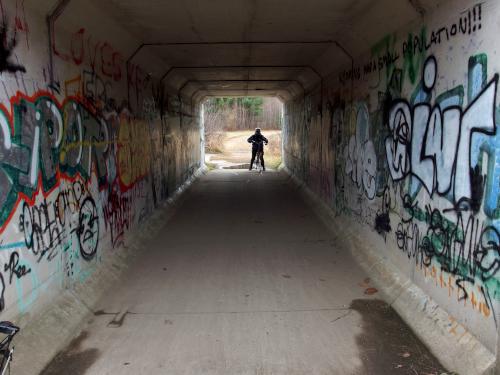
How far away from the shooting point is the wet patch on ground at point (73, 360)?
392 centimetres

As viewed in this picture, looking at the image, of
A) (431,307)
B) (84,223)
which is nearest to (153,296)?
(84,223)

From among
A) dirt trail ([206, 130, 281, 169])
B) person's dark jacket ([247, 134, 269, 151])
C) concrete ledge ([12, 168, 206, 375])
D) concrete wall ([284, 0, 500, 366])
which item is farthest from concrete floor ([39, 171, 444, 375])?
dirt trail ([206, 130, 281, 169])

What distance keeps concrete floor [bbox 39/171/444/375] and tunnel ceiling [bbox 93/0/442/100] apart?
3384mm

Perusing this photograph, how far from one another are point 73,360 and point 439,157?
3.96 metres

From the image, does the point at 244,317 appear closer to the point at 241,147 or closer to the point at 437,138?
the point at 437,138

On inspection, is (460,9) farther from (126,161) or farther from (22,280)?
(126,161)

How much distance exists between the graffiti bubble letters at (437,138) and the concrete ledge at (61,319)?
3958mm

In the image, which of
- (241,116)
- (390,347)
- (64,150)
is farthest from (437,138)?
(241,116)

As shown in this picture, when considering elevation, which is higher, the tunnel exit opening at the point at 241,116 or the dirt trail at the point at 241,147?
the tunnel exit opening at the point at 241,116

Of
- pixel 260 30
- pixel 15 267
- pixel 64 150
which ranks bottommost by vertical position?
pixel 15 267

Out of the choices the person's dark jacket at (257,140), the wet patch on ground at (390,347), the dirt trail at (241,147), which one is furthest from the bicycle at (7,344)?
the dirt trail at (241,147)

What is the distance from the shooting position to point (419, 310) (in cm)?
466

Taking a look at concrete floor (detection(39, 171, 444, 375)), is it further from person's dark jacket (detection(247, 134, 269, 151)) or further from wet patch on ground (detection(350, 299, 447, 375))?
person's dark jacket (detection(247, 134, 269, 151))

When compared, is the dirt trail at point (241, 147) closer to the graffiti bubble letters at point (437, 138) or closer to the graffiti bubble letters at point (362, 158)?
the graffiti bubble letters at point (362, 158)
